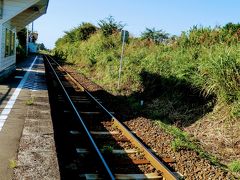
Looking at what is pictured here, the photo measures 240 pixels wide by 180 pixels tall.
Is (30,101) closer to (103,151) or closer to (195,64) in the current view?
(103,151)

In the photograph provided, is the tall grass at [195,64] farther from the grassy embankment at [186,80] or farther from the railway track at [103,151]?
the railway track at [103,151]

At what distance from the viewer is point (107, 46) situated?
99.0 ft

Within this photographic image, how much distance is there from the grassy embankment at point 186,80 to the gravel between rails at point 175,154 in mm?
286

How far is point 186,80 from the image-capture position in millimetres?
12055

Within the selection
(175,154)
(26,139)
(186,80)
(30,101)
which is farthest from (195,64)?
(26,139)

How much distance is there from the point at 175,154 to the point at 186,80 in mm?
4687

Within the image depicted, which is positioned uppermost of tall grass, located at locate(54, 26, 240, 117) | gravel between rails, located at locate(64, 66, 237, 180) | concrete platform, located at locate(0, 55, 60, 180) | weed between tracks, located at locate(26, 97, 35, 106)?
tall grass, located at locate(54, 26, 240, 117)

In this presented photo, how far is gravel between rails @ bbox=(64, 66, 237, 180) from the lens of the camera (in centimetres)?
679

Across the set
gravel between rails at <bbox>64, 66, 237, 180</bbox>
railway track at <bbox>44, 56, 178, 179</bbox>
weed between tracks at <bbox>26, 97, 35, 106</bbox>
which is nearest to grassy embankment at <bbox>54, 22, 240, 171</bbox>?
gravel between rails at <bbox>64, 66, 237, 180</bbox>

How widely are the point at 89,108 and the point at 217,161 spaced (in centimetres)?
590

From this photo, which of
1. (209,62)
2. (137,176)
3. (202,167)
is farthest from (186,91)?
(137,176)

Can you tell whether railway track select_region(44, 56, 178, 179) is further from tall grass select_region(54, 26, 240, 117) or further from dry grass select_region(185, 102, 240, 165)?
tall grass select_region(54, 26, 240, 117)

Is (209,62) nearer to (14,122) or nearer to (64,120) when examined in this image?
(64,120)

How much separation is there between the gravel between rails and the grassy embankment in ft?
0.94
